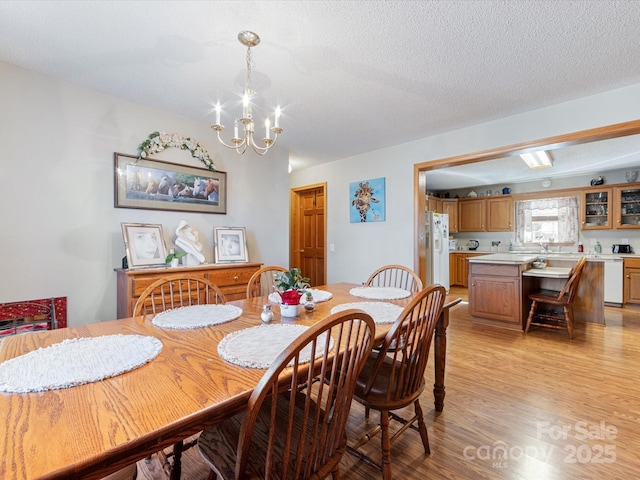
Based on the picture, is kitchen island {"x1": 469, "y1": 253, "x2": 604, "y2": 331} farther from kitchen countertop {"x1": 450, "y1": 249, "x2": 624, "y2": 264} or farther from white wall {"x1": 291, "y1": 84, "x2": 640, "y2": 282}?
white wall {"x1": 291, "y1": 84, "x2": 640, "y2": 282}

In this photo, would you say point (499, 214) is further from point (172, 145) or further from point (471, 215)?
point (172, 145)

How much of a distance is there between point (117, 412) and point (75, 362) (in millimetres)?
386

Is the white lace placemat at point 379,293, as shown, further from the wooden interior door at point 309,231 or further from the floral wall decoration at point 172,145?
the wooden interior door at point 309,231

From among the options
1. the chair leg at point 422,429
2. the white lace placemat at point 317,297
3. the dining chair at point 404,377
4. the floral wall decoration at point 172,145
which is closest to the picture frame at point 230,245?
the floral wall decoration at point 172,145

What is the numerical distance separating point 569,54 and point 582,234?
16.5 feet

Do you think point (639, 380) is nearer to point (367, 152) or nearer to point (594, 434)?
point (594, 434)

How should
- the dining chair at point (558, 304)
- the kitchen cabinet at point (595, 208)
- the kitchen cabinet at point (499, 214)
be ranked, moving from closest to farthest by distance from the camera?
1. the dining chair at point (558, 304)
2. the kitchen cabinet at point (595, 208)
3. the kitchen cabinet at point (499, 214)

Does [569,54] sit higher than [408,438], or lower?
higher

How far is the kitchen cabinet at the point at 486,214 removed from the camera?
6359 mm

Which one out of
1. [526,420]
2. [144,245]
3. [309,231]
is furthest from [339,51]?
[309,231]

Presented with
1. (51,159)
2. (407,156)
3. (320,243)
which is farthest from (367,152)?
(51,159)

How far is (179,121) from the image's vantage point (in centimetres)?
298

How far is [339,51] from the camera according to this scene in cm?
193

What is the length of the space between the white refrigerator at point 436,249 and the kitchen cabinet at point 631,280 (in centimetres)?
→ 262
